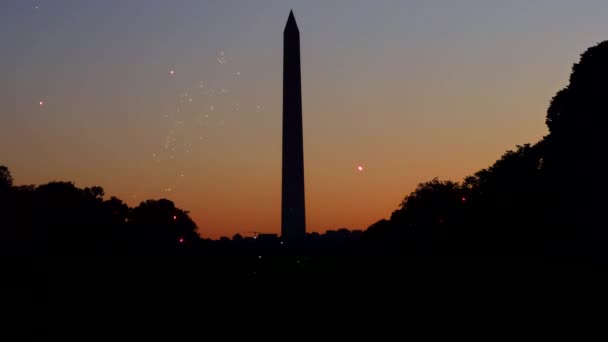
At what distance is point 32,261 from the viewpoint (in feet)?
153

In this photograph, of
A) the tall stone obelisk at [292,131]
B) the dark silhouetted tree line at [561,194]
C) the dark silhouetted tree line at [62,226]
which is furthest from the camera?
the dark silhouetted tree line at [62,226]

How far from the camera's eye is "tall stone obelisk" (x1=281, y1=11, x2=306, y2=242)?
5975cm

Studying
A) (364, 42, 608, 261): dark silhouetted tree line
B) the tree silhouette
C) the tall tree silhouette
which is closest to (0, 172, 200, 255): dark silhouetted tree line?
the tree silhouette

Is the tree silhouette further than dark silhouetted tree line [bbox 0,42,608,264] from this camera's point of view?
Yes

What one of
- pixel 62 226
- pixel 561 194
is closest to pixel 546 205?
pixel 561 194

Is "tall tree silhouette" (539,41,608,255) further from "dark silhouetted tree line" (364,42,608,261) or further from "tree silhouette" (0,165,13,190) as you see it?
"tree silhouette" (0,165,13,190)

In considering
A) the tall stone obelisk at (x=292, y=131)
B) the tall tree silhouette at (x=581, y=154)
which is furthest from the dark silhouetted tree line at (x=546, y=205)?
the tall stone obelisk at (x=292, y=131)

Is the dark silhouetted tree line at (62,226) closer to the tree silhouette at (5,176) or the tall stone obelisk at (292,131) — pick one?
the tree silhouette at (5,176)

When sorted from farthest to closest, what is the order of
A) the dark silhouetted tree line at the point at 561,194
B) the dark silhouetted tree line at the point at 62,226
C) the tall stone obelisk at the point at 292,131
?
the dark silhouetted tree line at the point at 62,226 < the tall stone obelisk at the point at 292,131 < the dark silhouetted tree line at the point at 561,194

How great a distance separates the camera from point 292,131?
60.2 m

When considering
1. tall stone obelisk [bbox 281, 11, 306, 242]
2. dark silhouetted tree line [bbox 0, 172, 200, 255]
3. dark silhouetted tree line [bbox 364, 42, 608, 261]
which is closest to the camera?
dark silhouetted tree line [bbox 364, 42, 608, 261]

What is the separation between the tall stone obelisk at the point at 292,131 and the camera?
59.8m

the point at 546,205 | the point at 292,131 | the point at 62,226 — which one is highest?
the point at 292,131

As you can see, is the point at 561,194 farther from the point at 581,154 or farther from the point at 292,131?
the point at 292,131
